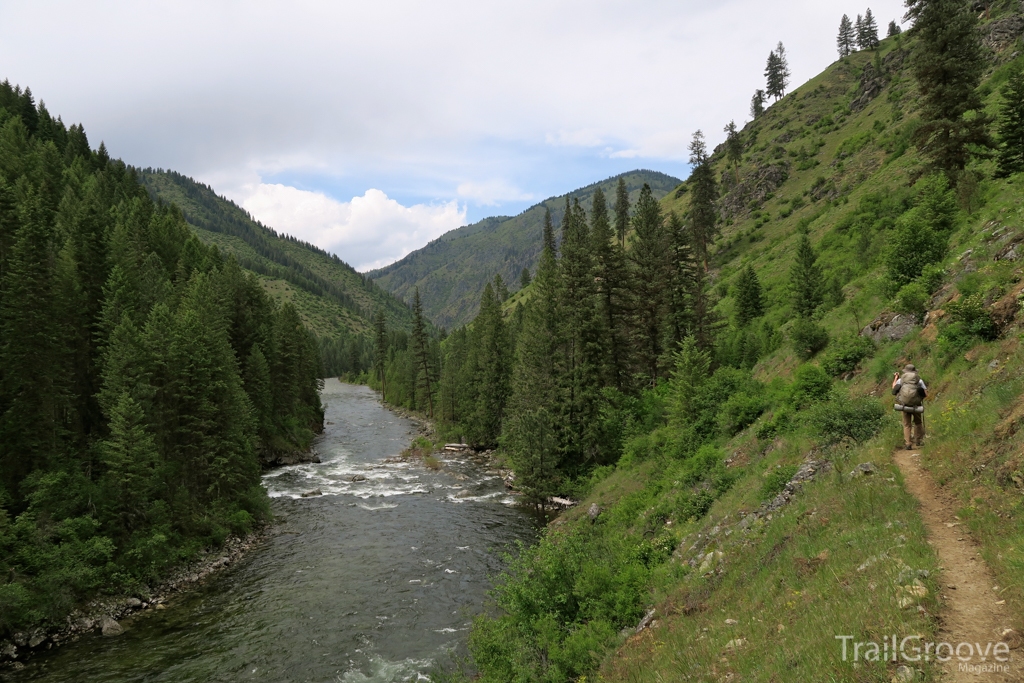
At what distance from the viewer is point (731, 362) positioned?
131ft

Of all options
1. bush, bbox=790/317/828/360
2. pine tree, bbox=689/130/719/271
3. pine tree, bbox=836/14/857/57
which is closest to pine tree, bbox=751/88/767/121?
pine tree, bbox=836/14/857/57

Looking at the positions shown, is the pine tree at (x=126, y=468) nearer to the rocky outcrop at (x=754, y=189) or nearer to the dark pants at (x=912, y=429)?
the dark pants at (x=912, y=429)

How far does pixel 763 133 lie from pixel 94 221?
413 feet

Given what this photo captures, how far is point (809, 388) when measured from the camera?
22203mm

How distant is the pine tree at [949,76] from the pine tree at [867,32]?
13733cm

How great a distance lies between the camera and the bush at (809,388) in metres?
21.7

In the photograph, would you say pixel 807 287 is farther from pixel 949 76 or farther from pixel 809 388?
pixel 809 388

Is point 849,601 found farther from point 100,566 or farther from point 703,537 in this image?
point 100,566

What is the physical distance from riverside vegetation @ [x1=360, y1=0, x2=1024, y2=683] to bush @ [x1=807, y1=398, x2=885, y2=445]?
93 millimetres

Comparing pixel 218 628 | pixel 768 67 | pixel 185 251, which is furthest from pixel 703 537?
pixel 768 67

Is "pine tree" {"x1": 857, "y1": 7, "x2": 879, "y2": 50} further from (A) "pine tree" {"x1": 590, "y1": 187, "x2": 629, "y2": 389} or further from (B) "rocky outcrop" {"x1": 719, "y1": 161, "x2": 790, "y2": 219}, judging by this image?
(A) "pine tree" {"x1": 590, "y1": 187, "x2": 629, "y2": 389}

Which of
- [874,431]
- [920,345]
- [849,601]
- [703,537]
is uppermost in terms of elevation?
[920,345]

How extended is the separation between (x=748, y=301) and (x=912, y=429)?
3683 centimetres

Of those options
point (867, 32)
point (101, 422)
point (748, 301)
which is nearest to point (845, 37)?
point (867, 32)
